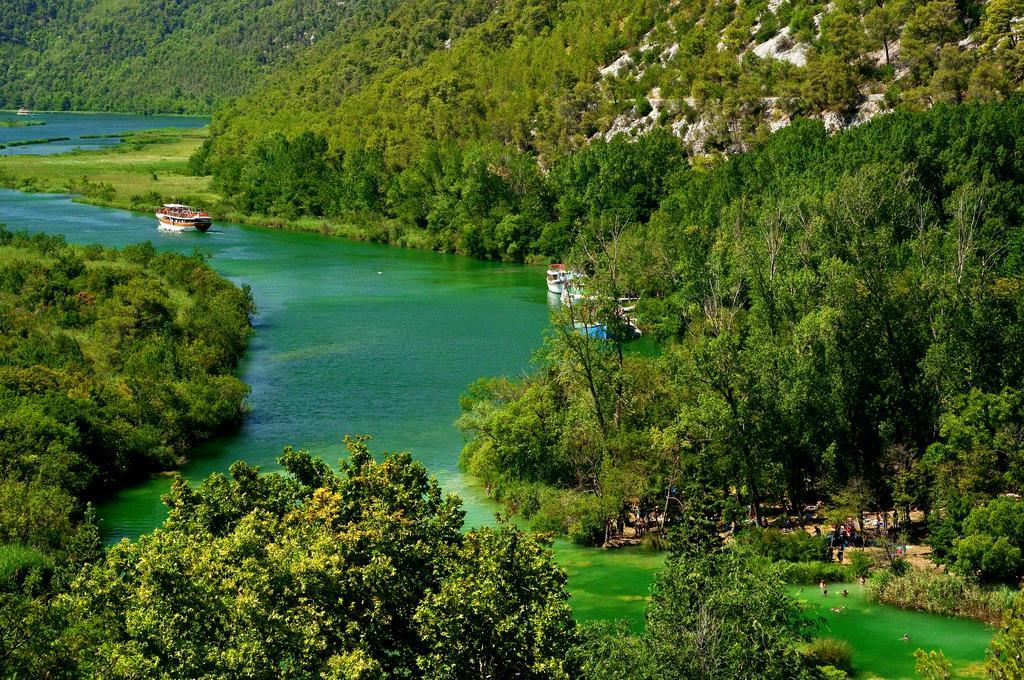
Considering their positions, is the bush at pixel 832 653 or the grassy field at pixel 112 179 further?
the grassy field at pixel 112 179

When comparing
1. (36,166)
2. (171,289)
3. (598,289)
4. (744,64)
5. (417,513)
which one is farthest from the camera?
(36,166)

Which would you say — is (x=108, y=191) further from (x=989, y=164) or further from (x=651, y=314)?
(x=989, y=164)

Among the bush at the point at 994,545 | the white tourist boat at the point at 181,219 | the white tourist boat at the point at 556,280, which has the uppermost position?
the white tourist boat at the point at 181,219

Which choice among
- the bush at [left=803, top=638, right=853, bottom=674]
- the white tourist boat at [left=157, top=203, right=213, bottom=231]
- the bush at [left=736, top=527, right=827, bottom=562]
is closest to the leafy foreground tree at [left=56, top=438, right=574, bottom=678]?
the bush at [left=803, top=638, right=853, bottom=674]

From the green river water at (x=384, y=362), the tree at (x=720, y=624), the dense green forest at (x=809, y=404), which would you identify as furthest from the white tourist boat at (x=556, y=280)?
the tree at (x=720, y=624)

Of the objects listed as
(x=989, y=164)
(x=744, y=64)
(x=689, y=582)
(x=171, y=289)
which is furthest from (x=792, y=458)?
(x=744, y=64)

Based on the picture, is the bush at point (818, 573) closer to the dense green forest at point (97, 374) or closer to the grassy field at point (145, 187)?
the dense green forest at point (97, 374)

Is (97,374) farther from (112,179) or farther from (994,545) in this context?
(112,179)
